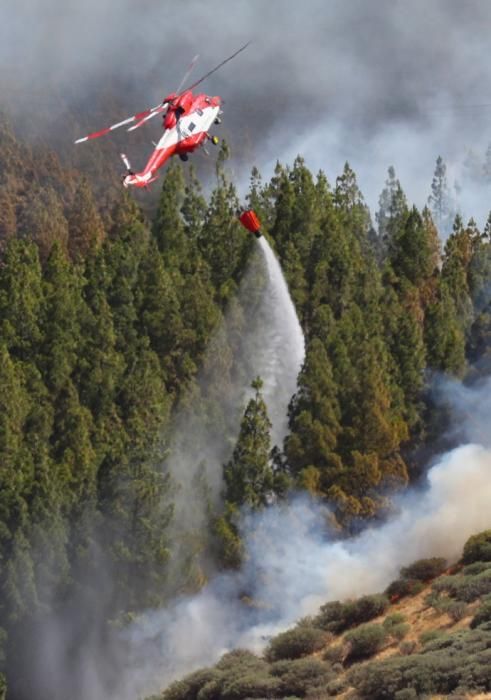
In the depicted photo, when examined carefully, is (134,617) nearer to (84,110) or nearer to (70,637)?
(70,637)

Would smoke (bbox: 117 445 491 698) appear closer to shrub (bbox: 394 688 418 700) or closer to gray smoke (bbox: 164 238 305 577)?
gray smoke (bbox: 164 238 305 577)

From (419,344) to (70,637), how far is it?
2454 cm

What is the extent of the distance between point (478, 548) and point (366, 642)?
10059 mm

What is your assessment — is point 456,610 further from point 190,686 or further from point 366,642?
point 190,686

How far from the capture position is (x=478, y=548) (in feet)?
245

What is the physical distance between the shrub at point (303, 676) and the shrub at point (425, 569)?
36.9 feet

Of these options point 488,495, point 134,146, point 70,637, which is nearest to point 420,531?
point 488,495

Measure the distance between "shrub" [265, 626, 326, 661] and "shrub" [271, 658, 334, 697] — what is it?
135 inches

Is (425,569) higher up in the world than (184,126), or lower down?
lower down

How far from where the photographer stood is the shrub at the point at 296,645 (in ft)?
225

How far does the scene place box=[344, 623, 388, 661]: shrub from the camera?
6669cm

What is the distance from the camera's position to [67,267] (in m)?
92.9

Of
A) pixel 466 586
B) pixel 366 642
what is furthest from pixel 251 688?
pixel 466 586

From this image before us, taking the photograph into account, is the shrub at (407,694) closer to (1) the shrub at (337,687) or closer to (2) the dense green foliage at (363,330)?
(1) the shrub at (337,687)
